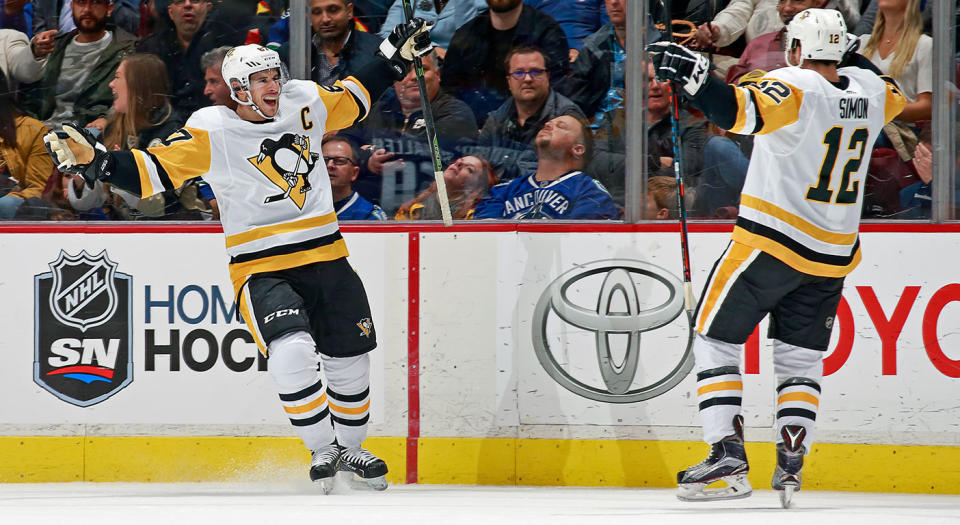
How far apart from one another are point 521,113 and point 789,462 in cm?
177

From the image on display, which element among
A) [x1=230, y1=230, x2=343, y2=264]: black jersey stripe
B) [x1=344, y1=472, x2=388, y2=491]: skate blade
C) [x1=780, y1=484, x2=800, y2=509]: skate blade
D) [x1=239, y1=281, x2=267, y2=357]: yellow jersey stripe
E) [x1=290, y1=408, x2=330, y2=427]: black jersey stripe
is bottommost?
[x1=344, y1=472, x2=388, y2=491]: skate blade

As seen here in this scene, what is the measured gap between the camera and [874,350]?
4027 millimetres

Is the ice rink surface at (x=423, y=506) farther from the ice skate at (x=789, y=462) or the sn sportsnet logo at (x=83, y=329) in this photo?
the sn sportsnet logo at (x=83, y=329)

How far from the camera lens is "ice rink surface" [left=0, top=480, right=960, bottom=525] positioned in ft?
10.3

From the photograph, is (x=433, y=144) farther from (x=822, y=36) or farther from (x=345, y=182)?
(x=822, y=36)

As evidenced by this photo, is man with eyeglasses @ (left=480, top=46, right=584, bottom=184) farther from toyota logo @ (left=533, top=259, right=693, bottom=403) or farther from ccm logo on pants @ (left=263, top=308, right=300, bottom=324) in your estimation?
ccm logo on pants @ (left=263, top=308, right=300, bottom=324)

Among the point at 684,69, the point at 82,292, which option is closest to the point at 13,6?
the point at 82,292

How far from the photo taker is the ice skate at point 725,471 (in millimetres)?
3447

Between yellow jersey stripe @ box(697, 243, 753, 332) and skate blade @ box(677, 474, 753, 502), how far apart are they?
18.4 inches

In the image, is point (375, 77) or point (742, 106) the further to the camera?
point (375, 77)

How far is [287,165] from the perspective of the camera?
3.82m

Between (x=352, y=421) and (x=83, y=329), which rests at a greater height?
(x=83, y=329)

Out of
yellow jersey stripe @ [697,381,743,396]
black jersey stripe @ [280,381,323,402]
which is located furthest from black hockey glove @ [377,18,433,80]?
yellow jersey stripe @ [697,381,743,396]

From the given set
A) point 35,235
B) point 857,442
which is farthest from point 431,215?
point 857,442
